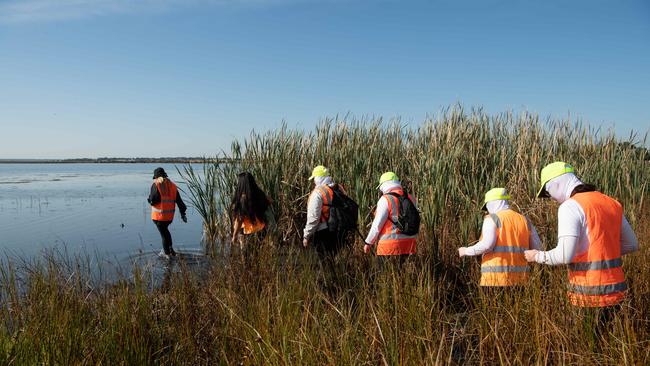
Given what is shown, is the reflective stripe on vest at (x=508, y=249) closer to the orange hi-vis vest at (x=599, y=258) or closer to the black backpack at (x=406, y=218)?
the orange hi-vis vest at (x=599, y=258)

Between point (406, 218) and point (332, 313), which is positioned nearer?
point (332, 313)

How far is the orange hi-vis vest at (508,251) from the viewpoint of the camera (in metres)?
3.91

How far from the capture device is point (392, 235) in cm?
501

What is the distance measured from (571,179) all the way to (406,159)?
20.5 ft

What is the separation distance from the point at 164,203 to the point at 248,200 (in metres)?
3.00

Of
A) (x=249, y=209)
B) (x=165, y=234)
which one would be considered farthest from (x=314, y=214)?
(x=165, y=234)

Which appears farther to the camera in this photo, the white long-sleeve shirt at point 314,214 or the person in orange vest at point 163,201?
the person in orange vest at point 163,201

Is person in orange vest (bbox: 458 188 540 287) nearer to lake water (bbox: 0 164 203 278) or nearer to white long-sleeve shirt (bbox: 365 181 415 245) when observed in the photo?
white long-sleeve shirt (bbox: 365 181 415 245)

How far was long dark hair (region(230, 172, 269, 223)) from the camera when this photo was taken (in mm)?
6195

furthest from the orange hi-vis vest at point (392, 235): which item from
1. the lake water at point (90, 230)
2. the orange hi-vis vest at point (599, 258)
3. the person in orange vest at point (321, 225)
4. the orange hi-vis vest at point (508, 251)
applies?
the lake water at point (90, 230)

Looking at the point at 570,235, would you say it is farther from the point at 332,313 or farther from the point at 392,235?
the point at 392,235

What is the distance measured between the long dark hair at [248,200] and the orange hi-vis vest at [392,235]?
6.37 ft

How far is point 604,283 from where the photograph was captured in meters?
3.09

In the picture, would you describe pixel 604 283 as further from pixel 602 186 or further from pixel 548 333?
pixel 602 186
